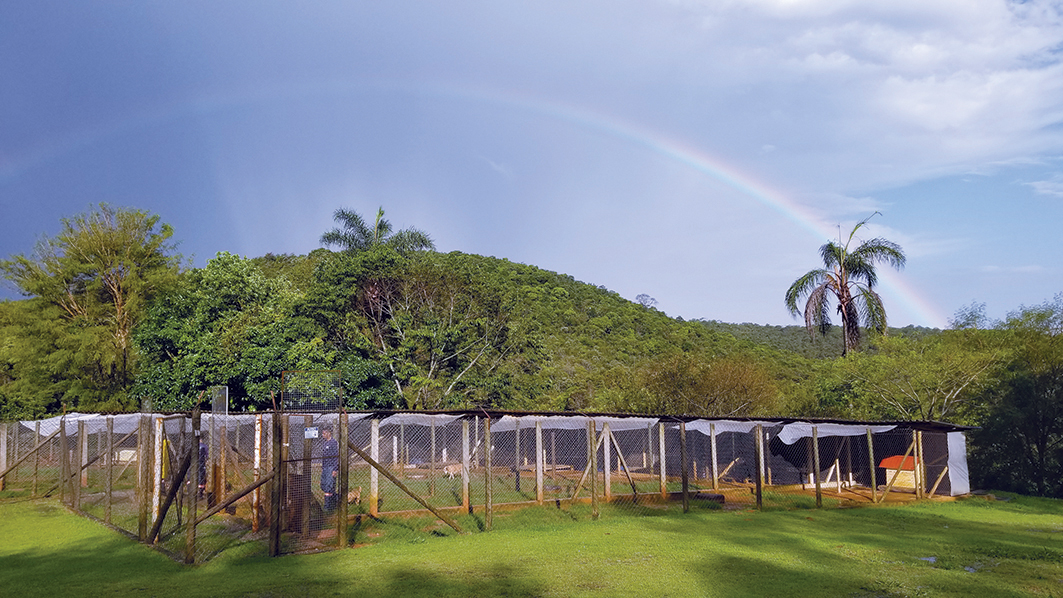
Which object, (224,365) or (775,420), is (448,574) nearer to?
(775,420)

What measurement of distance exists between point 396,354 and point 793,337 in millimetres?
59296

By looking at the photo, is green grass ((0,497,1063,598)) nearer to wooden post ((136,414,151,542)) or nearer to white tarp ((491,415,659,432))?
wooden post ((136,414,151,542))

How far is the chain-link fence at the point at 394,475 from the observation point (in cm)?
1138

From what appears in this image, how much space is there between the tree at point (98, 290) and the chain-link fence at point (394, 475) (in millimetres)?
3047

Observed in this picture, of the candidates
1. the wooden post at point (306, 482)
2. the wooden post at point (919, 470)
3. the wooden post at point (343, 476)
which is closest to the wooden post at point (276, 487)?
the wooden post at point (306, 482)

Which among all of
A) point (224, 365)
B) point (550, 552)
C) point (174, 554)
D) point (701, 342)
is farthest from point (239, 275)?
point (701, 342)

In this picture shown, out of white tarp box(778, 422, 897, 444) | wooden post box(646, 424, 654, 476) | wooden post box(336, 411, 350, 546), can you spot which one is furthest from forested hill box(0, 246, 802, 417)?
wooden post box(336, 411, 350, 546)

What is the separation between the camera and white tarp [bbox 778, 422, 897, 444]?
18.0 m

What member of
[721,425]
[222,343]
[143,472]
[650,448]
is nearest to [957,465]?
[721,425]

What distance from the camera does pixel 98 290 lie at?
90.2ft

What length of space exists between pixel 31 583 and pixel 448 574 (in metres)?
5.39

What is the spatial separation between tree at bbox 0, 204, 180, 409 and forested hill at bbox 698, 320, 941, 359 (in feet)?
142

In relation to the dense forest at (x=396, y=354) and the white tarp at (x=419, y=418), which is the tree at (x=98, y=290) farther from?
the white tarp at (x=419, y=418)

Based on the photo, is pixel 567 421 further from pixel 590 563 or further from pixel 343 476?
pixel 343 476
